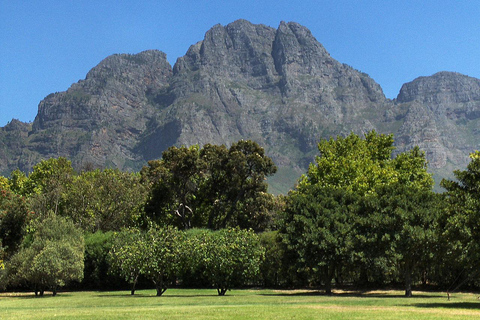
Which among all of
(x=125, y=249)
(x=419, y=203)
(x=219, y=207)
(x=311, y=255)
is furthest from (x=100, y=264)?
(x=419, y=203)

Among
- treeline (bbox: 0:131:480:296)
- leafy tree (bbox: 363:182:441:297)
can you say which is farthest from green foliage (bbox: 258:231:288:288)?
leafy tree (bbox: 363:182:441:297)

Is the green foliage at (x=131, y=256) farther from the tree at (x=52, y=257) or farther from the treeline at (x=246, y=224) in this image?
the tree at (x=52, y=257)

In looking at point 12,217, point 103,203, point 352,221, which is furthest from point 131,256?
point 103,203

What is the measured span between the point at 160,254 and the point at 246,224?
30.3 meters

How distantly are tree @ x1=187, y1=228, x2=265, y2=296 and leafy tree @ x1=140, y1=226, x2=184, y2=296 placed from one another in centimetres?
112

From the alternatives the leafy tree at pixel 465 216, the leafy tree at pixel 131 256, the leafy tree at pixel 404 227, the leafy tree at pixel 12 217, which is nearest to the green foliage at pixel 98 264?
the leafy tree at pixel 12 217

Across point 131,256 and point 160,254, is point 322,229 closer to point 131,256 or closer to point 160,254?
point 160,254

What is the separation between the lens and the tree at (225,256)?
42281 millimetres

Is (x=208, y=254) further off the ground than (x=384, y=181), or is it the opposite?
(x=384, y=181)

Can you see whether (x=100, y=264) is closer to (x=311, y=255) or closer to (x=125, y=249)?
(x=125, y=249)

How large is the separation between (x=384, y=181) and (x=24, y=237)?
35656 mm

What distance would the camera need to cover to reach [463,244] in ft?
94.8

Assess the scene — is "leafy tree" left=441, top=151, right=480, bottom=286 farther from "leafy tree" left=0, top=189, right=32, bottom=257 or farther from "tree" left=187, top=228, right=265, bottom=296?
"leafy tree" left=0, top=189, right=32, bottom=257

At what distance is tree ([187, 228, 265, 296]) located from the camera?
42281 mm
